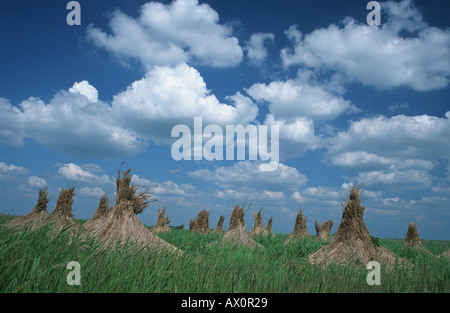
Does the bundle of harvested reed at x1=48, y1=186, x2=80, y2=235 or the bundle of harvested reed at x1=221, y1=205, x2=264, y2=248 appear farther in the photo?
the bundle of harvested reed at x1=221, y1=205, x2=264, y2=248

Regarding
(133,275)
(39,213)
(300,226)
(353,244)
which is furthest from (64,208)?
(300,226)

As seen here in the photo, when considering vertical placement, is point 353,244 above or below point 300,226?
above

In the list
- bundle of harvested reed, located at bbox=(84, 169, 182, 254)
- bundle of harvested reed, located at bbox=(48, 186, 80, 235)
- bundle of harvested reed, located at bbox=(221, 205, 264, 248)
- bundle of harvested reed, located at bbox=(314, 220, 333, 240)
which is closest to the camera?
bundle of harvested reed, located at bbox=(84, 169, 182, 254)

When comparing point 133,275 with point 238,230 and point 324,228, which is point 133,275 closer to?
point 238,230

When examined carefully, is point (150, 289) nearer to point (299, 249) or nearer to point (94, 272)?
point (94, 272)

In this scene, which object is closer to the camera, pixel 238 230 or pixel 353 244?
pixel 353 244

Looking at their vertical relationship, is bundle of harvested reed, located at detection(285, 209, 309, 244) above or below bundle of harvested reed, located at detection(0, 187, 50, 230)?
below

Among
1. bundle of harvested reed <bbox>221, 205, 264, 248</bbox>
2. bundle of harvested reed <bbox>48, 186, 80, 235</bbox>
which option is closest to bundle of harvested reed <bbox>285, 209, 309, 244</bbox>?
bundle of harvested reed <bbox>221, 205, 264, 248</bbox>

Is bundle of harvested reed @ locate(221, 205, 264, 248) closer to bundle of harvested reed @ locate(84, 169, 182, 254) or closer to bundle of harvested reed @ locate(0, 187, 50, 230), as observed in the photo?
bundle of harvested reed @ locate(84, 169, 182, 254)

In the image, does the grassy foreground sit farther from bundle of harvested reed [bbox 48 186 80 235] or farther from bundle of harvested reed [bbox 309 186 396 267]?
bundle of harvested reed [bbox 48 186 80 235]

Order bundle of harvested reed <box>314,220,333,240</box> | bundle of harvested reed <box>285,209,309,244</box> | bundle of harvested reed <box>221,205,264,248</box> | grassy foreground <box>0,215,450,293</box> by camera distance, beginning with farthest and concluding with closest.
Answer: bundle of harvested reed <box>314,220,333,240</box>
bundle of harvested reed <box>285,209,309,244</box>
bundle of harvested reed <box>221,205,264,248</box>
grassy foreground <box>0,215,450,293</box>

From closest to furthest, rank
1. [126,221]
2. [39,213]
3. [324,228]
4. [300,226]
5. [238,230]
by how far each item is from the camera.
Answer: [126,221], [39,213], [238,230], [300,226], [324,228]

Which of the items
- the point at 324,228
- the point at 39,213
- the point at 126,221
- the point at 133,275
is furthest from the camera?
the point at 324,228
